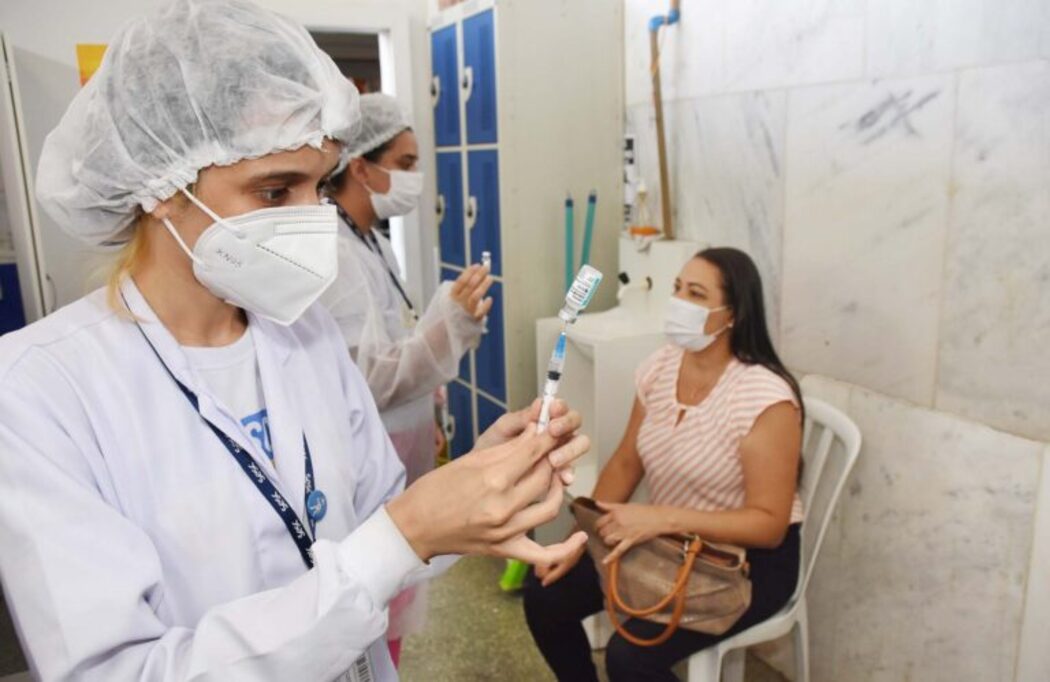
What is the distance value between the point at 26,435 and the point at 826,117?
6.15ft

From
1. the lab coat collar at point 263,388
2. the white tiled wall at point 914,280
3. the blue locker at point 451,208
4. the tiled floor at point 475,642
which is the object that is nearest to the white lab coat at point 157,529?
the lab coat collar at point 263,388

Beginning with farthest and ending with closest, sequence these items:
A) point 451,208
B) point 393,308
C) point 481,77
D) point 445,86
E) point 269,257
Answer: point 451,208 < point 445,86 < point 481,77 < point 393,308 < point 269,257

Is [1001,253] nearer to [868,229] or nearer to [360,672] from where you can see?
[868,229]

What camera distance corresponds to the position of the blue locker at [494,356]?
2970 millimetres

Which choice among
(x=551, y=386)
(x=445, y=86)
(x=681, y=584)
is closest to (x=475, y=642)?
(x=681, y=584)

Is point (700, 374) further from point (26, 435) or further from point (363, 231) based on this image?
point (26, 435)

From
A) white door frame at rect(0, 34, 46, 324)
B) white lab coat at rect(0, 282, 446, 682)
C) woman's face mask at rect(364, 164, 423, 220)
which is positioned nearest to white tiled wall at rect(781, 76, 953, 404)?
woman's face mask at rect(364, 164, 423, 220)

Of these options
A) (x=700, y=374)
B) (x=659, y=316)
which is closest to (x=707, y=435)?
(x=700, y=374)

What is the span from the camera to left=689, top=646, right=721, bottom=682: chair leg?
1741 millimetres

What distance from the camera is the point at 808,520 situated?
2170 millimetres

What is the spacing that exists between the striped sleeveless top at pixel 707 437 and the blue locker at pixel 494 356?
1.04 m

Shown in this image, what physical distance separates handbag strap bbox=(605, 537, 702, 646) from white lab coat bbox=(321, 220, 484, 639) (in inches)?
16.9

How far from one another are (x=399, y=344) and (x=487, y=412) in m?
1.36

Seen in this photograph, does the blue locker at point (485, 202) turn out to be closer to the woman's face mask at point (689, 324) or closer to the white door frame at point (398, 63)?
the white door frame at point (398, 63)
